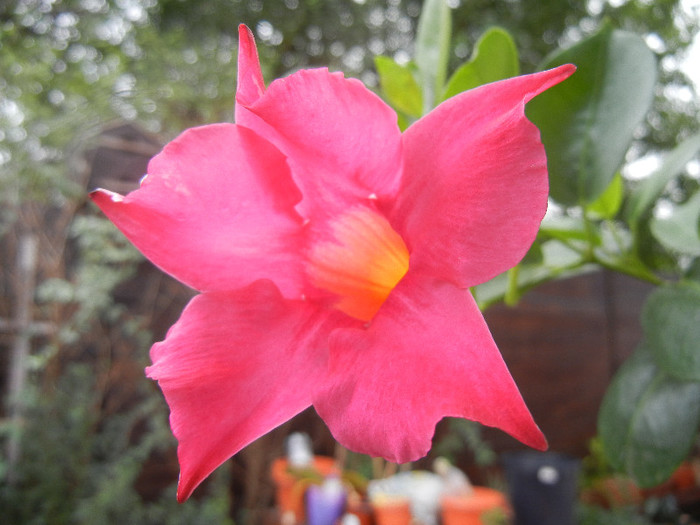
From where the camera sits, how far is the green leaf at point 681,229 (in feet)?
1.32

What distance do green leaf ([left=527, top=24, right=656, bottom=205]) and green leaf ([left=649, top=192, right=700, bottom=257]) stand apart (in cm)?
9

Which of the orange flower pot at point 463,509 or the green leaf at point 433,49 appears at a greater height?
the green leaf at point 433,49

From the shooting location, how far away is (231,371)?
0.20 meters

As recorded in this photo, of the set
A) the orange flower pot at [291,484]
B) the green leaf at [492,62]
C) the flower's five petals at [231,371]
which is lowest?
the orange flower pot at [291,484]

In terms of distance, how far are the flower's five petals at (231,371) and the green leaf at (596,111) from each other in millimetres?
209

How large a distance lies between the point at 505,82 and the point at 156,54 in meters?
2.55

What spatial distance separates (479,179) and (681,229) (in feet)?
1.06

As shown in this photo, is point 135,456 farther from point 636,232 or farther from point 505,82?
point 505,82

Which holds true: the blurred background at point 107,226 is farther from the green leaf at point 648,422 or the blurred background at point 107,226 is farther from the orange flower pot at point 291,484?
the green leaf at point 648,422

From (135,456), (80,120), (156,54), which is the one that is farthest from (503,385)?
(156,54)

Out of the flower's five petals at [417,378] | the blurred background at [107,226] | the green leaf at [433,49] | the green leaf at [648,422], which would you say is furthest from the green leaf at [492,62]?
the blurred background at [107,226]

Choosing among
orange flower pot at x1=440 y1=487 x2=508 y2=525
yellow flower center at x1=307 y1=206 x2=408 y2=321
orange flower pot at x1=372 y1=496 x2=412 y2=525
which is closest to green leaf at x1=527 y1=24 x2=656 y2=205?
yellow flower center at x1=307 y1=206 x2=408 y2=321

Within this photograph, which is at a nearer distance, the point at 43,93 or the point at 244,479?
the point at 43,93

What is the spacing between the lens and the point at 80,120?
2238 mm
